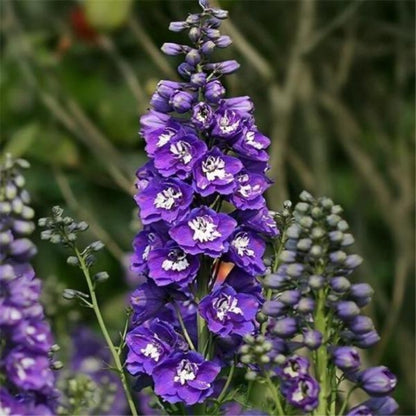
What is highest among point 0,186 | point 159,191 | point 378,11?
point 0,186

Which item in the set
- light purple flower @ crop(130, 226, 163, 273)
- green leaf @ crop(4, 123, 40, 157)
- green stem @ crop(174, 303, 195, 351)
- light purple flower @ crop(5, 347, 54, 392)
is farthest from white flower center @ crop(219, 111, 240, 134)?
green leaf @ crop(4, 123, 40, 157)

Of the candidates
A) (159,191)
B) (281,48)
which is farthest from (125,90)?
(159,191)

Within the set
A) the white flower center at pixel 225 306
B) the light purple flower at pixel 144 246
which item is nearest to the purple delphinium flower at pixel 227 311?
the white flower center at pixel 225 306

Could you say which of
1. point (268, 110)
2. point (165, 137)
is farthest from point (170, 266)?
point (268, 110)

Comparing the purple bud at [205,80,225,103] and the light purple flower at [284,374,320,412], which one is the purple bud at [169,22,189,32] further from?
the light purple flower at [284,374,320,412]

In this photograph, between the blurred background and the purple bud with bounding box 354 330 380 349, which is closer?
the purple bud with bounding box 354 330 380 349

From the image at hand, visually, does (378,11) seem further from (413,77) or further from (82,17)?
(82,17)

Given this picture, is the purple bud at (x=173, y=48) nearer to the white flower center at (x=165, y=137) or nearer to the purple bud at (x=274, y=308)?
the white flower center at (x=165, y=137)
